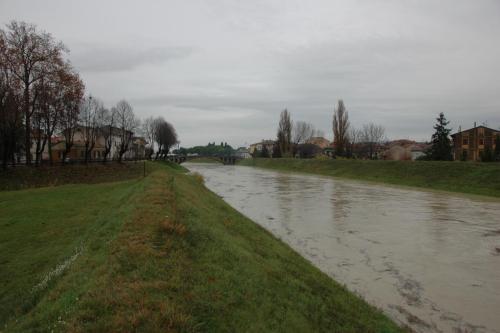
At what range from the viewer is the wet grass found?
96.9ft

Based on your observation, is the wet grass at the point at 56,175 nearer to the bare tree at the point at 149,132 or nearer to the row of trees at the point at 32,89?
the row of trees at the point at 32,89

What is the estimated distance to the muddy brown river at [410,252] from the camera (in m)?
8.27

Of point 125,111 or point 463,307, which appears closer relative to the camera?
point 463,307

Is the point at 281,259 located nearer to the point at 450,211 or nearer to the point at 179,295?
the point at 179,295

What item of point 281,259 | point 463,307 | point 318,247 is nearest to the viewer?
point 463,307

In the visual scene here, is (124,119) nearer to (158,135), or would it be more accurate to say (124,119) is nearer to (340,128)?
(158,135)

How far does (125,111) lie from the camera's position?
65.8 metres

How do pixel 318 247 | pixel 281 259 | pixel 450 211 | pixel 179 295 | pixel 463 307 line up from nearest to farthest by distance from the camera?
pixel 179 295, pixel 463 307, pixel 281 259, pixel 318 247, pixel 450 211

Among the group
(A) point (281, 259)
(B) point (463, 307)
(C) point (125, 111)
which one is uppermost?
(C) point (125, 111)

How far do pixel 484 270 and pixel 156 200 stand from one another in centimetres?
1149

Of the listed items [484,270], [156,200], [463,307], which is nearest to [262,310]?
[463,307]

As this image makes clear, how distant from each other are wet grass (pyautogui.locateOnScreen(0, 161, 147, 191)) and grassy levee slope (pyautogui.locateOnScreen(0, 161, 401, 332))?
21.8 meters

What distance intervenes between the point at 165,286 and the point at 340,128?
6990 centimetres

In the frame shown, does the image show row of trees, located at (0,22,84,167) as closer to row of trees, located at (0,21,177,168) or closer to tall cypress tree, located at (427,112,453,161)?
row of trees, located at (0,21,177,168)
